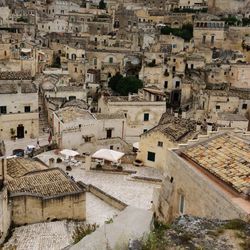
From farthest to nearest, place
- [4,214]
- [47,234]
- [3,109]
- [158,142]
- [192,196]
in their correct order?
1. [3,109]
2. [158,142]
3. [47,234]
4. [4,214]
5. [192,196]

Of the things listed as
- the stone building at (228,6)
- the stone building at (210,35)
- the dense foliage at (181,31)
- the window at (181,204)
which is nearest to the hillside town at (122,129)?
the window at (181,204)

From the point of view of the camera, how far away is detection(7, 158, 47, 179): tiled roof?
2167 cm

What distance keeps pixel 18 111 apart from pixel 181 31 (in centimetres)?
4292

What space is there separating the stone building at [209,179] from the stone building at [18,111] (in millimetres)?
25317

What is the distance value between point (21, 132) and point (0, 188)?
1955cm

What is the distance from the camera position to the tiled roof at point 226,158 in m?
10.3

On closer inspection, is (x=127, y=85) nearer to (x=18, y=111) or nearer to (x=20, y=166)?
(x=18, y=111)

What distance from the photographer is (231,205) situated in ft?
29.9

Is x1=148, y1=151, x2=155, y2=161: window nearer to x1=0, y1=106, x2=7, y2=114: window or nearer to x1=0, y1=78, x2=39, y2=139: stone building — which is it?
x1=0, y1=78, x2=39, y2=139: stone building

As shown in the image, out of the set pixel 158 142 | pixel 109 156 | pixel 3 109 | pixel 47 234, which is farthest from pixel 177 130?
pixel 3 109

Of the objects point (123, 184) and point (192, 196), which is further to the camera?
point (123, 184)

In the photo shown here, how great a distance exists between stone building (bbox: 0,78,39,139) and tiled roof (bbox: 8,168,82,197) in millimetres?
15590

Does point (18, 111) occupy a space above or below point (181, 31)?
below

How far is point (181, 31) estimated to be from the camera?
2825 inches
